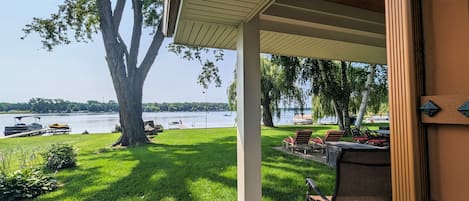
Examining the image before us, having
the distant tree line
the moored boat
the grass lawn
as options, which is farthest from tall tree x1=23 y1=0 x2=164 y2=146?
the moored boat

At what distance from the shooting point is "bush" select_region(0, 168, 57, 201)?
409 cm

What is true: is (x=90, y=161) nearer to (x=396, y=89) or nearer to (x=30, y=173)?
(x=30, y=173)

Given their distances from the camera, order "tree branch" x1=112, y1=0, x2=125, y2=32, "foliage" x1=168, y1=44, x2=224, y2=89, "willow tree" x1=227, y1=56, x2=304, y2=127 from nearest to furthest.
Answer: "tree branch" x1=112, y1=0, x2=125, y2=32
"foliage" x1=168, y1=44, x2=224, y2=89
"willow tree" x1=227, y1=56, x2=304, y2=127

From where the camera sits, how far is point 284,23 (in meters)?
3.06

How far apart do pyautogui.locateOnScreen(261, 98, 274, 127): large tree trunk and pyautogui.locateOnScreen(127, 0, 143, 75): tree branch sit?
21.9ft

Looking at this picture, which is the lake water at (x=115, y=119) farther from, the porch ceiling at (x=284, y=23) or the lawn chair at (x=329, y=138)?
the porch ceiling at (x=284, y=23)

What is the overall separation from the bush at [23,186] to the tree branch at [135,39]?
6.43 metres

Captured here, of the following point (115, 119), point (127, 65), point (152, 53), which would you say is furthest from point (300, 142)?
point (115, 119)

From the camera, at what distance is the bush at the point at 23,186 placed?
4.09m

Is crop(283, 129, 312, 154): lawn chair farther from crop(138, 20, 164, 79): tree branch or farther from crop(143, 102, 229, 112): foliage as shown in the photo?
crop(143, 102, 229, 112): foliage

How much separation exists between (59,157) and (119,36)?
18.1ft

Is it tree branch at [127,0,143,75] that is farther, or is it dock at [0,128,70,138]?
dock at [0,128,70,138]

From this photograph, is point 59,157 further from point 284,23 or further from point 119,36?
point 284,23

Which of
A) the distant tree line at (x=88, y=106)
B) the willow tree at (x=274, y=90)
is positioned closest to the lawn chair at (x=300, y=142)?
the willow tree at (x=274, y=90)
